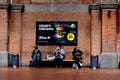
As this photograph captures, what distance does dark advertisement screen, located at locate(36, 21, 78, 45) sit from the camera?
36281 mm

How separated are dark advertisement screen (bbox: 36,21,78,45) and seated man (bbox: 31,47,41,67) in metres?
1.29

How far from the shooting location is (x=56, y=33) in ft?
120

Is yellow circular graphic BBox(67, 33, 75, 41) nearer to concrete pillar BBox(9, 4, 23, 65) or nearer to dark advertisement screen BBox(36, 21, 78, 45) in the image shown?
dark advertisement screen BBox(36, 21, 78, 45)

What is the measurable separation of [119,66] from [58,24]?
5.56 meters

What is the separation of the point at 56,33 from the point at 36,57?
9.16 feet

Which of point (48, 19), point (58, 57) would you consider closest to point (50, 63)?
point (58, 57)

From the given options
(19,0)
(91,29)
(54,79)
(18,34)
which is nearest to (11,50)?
(18,34)

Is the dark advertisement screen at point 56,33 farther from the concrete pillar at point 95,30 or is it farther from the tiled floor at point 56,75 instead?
the tiled floor at point 56,75

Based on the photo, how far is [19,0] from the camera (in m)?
36.4

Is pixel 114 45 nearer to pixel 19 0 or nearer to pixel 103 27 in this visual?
pixel 103 27

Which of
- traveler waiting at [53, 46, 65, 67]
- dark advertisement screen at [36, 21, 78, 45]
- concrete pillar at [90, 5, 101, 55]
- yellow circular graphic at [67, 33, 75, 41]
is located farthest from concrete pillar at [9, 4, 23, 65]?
concrete pillar at [90, 5, 101, 55]

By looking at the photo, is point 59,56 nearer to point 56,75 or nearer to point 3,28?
point 3,28

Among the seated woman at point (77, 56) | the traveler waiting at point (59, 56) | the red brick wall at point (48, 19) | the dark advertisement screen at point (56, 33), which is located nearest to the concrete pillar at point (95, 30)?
the red brick wall at point (48, 19)

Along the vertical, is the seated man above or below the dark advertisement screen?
below
